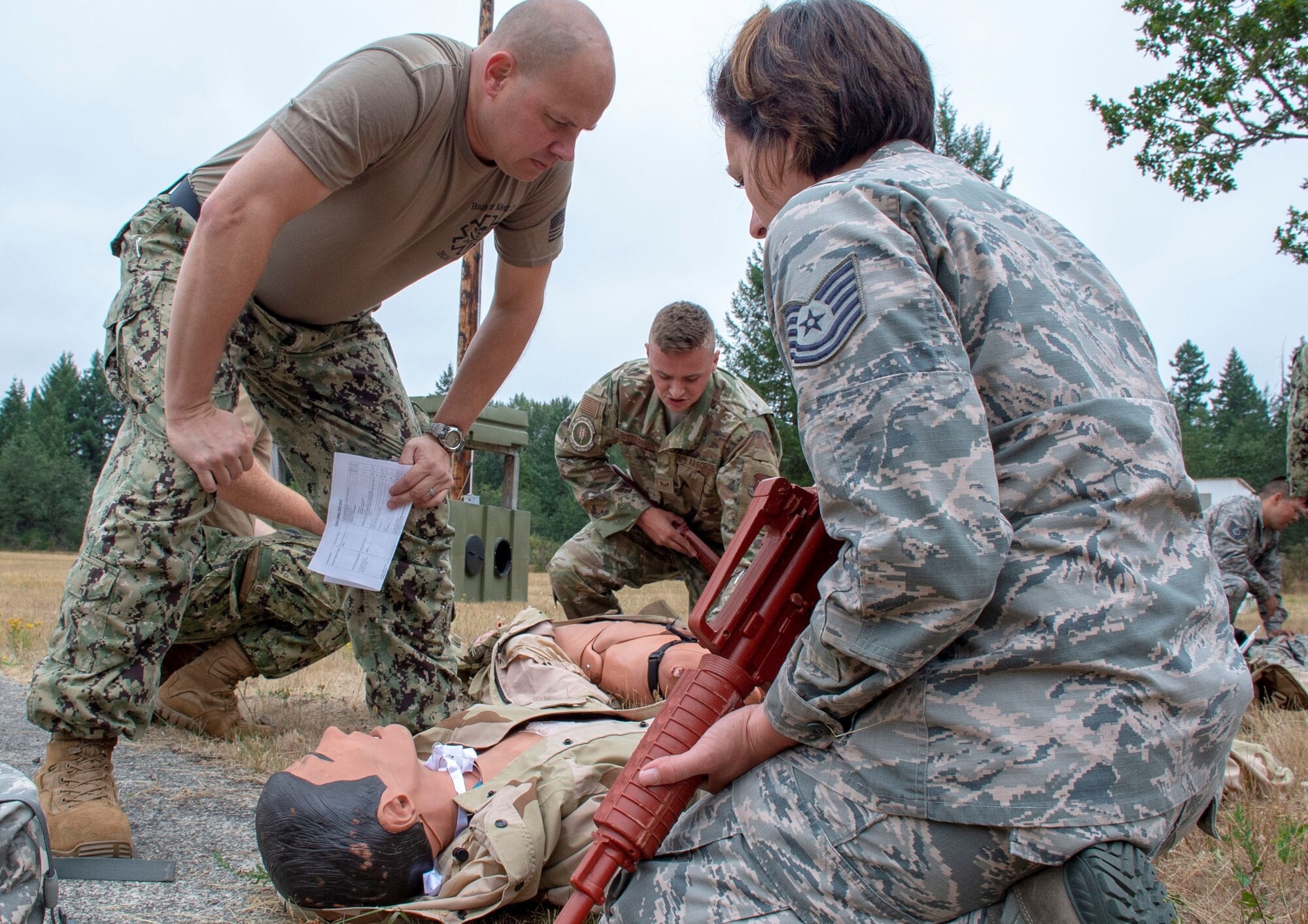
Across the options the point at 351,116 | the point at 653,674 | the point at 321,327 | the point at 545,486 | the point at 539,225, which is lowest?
the point at 545,486

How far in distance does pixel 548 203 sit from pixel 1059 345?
2.02 m

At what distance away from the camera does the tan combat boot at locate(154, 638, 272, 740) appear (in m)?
3.71

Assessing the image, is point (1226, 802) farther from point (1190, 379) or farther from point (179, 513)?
point (1190, 379)

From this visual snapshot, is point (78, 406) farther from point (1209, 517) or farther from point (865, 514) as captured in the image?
point (865, 514)

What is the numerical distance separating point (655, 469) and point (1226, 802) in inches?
127

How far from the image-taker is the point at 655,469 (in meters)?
5.40

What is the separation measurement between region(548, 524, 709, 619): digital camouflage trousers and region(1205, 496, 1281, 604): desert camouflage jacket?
4841mm

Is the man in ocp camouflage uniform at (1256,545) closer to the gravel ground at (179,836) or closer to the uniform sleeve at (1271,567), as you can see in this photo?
the uniform sleeve at (1271,567)

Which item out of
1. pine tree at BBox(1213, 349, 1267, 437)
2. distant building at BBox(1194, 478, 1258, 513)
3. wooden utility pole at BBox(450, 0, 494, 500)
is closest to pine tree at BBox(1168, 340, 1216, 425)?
pine tree at BBox(1213, 349, 1267, 437)

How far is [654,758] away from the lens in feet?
5.55

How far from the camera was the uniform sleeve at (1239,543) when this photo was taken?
8.03 metres

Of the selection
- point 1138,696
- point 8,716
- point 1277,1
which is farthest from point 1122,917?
point 1277,1

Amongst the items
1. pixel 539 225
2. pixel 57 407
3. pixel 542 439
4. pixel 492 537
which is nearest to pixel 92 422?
pixel 57 407

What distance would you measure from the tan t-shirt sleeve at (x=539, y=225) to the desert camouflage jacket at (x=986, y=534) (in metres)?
1.71
